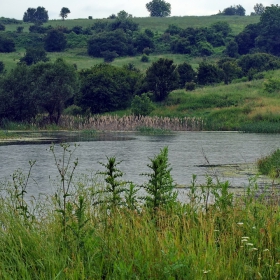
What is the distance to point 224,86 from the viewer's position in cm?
8362

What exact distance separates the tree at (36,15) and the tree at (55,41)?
53.3m

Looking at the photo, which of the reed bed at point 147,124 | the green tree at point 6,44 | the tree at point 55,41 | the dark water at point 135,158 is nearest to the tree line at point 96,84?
the reed bed at point 147,124

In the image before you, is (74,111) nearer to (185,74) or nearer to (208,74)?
(185,74)

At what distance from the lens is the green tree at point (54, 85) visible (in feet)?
228

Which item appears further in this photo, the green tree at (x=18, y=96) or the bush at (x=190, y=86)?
the bush at (x=190, y=86)

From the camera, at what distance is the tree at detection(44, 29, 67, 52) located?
13350cm

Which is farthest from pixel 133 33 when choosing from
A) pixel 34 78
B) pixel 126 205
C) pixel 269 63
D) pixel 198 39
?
pixel 126 205

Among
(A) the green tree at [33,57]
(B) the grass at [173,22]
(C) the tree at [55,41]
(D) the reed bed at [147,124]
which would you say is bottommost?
(D) the reed bed at [147,124]

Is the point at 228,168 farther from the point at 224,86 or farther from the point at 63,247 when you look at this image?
the point at 224,86

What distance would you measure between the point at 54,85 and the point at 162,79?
1679 cm

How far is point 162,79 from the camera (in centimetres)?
8019

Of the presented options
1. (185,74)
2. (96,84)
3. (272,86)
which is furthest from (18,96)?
(272,86)

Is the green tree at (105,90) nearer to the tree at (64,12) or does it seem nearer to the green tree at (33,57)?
the green tree at (33,57)

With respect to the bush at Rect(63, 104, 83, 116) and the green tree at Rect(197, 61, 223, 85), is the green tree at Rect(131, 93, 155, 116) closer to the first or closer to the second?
the bush at Rect(63, 104, 83, 116)
